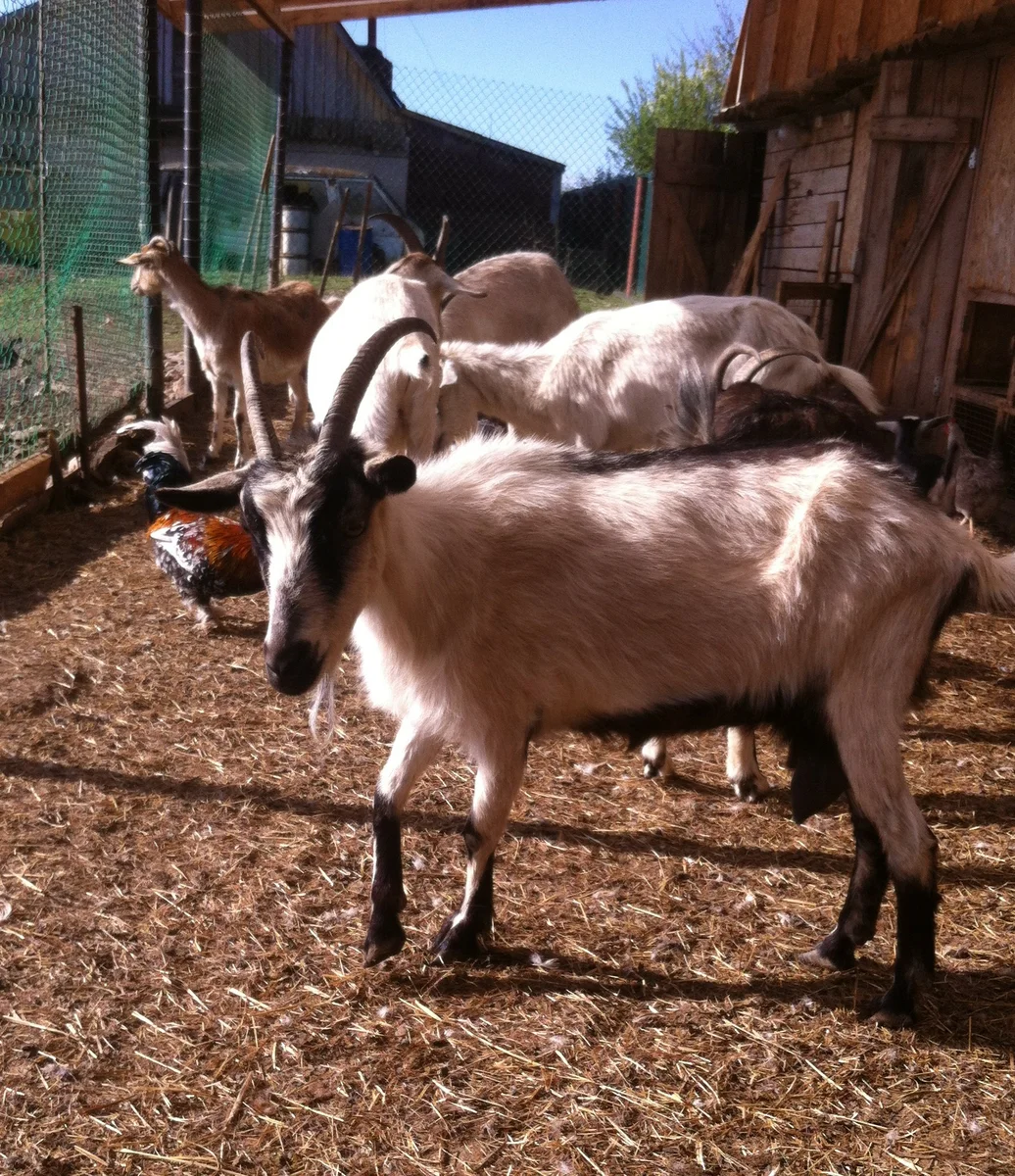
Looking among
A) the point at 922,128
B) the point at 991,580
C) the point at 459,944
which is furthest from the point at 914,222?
the point at 459,944

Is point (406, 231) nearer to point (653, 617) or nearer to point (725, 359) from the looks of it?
point (725, 359)

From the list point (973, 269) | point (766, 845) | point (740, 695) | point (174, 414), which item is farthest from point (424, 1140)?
point (174, 414)

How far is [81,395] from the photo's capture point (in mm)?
6992

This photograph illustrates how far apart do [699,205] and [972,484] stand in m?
5.83

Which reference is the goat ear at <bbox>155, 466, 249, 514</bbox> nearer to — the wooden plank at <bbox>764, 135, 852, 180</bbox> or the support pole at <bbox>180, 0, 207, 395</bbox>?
the support pole at <bbox>180, 0, 207, 395</bbox>

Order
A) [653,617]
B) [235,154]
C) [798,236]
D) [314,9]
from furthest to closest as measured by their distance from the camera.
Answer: [235,154] → [314,9] → [798,236] → [653,617]

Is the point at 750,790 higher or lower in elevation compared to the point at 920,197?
lower

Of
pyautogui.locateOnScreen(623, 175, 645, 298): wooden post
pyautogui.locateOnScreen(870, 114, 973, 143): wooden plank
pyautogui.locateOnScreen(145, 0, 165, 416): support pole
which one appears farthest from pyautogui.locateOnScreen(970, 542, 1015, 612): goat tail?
pyautogui.locateOnScreen(623, 175, 645, 298): wooden post

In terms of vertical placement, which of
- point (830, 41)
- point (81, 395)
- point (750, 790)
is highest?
point (830, 41)

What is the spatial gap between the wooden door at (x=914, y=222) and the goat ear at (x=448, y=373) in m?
4.17

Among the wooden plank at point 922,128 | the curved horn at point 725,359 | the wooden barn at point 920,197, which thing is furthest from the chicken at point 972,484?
the curved horn at point 725,359

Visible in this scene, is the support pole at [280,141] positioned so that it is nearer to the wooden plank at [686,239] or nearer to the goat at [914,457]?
the wooden plank at [686,239]

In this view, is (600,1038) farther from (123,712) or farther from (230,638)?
(230,638)

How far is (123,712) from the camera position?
4254 millimetres
